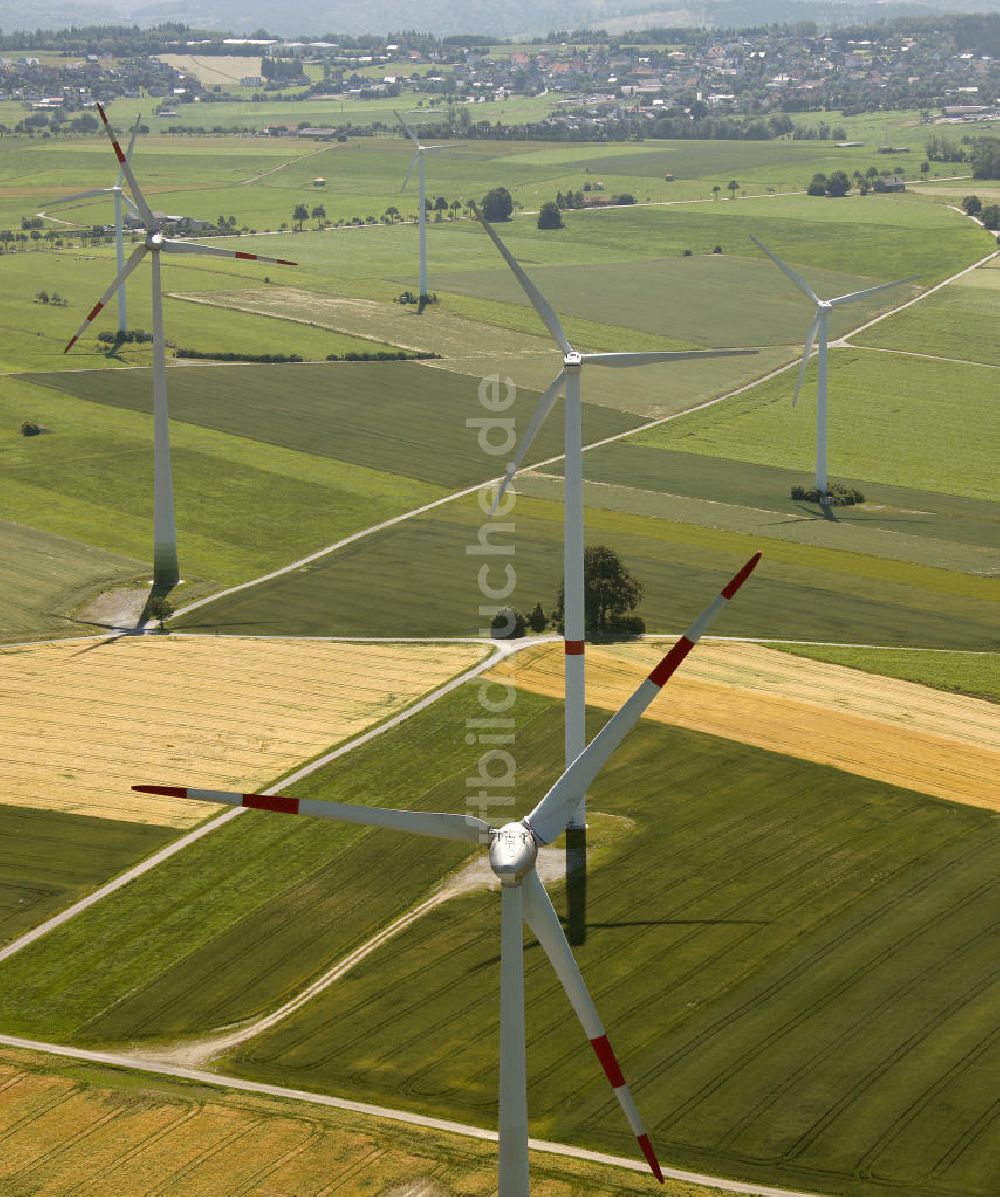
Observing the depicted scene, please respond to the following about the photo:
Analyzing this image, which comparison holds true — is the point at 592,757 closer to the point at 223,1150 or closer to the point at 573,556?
the point at 223,1150

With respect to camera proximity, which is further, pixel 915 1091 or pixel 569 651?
pixel 569 651

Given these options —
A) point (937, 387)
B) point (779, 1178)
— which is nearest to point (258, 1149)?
point (779, 1178)

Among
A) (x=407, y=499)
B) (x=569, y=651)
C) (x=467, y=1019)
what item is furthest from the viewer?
(x=407, y=499)

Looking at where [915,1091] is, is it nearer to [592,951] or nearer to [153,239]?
[592,951]

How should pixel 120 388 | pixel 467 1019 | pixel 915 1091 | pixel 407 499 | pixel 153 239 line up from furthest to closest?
pixel 120 388 < pixel 407 499 < pixel 153 239 < pixel 467 1019 < pixel 915 1091

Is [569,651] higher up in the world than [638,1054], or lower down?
higher up

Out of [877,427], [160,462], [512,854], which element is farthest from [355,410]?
[512,854]

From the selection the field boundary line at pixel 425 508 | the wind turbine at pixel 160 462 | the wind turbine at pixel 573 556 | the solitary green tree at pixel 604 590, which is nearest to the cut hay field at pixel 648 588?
the field boundary line at pixel 425 508

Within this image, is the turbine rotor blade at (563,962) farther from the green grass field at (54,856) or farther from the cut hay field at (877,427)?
the cut hay field at (877,427)
